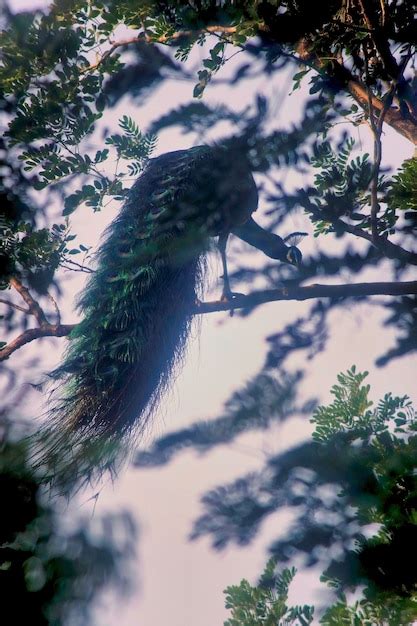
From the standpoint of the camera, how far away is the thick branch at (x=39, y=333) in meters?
3.77

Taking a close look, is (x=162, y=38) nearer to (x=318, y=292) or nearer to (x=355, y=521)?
(x=318, y=292)

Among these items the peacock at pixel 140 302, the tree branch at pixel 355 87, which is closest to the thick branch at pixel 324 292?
the peacock at pixel 140 302

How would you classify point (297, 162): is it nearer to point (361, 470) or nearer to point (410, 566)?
point (361, 470)

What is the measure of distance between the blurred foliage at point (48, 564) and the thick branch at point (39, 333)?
211 cm

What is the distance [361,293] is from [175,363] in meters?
1.09

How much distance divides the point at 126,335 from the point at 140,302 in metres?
0.26

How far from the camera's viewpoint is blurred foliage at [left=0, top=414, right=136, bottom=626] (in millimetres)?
1516

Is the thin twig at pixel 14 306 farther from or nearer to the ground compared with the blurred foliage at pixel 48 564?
farther from the ground

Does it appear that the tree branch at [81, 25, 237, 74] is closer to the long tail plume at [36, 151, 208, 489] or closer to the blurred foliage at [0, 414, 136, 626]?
the long tail plume at [36, 151, 208, 489]

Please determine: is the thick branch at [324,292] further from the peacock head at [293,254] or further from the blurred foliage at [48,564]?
the blurred foliage at [48,564]

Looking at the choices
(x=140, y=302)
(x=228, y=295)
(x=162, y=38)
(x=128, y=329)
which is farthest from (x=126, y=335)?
(x=162, y=38)

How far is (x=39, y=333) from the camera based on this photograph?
385 cm

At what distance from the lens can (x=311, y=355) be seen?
3.50m

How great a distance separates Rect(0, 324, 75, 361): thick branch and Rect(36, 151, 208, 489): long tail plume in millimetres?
177
